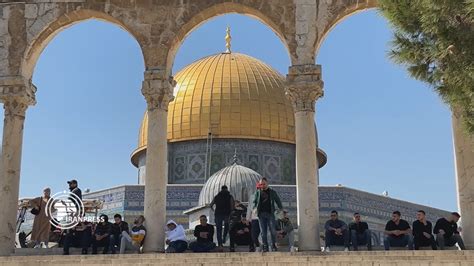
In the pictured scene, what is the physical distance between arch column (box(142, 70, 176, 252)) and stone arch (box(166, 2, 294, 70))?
47cm

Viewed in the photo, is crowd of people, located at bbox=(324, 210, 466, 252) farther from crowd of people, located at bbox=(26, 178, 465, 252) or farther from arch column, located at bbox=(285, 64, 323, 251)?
arch column, located at bbox=(285, 64, 323, 251)

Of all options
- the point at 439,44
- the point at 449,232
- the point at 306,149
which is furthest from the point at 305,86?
the point at 439,44

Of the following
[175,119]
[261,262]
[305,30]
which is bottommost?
[261,262]

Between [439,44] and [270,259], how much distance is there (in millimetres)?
4405

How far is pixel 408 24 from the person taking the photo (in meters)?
10.2

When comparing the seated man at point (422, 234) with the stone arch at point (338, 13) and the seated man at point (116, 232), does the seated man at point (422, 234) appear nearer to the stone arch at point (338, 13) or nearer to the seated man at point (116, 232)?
the stone arch at point (338, 13)

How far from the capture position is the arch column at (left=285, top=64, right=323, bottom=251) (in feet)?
46.5

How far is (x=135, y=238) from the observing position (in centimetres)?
1428

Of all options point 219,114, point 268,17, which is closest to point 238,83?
point 219,114

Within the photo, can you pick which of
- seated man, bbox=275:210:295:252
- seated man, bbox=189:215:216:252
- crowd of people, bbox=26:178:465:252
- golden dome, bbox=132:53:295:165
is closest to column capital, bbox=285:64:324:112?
crowd of people, bbox=26:178:465:252

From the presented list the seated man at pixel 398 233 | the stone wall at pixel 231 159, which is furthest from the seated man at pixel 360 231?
the stone wall at pixel 231 159

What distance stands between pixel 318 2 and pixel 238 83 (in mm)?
15844

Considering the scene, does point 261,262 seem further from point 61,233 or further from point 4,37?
point 4,37

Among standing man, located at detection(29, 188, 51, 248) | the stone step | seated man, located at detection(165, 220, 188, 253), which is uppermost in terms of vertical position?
standing man, located at detection(29, 188, 51, 248)
